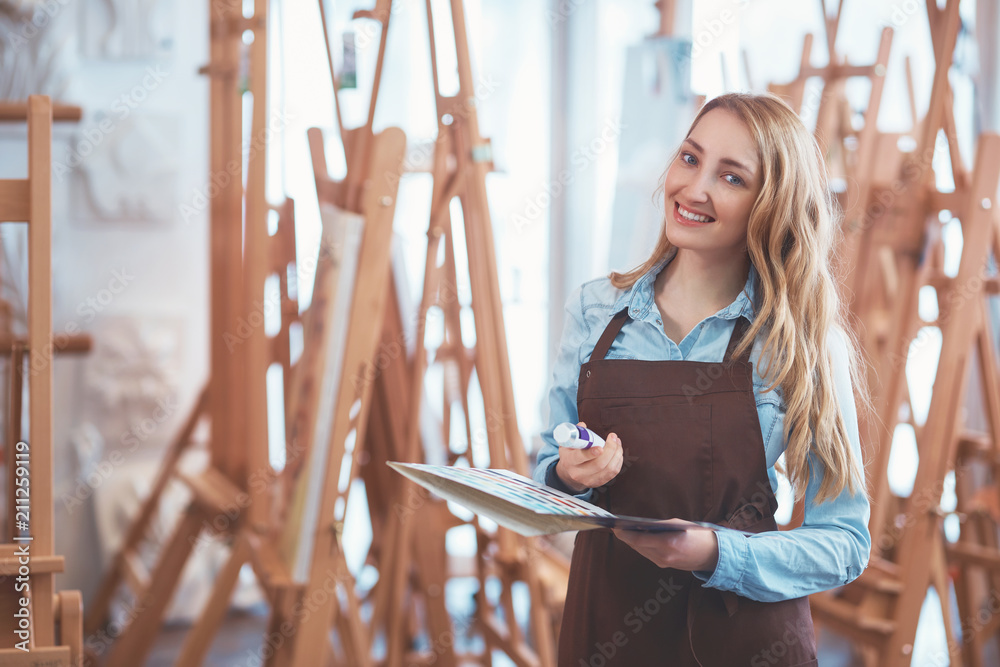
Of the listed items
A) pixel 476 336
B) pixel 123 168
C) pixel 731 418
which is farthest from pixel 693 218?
pixel 123 168

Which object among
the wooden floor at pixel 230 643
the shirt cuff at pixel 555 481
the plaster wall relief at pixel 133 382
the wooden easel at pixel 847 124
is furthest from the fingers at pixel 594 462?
the plaster wall relief at pixel 133 382

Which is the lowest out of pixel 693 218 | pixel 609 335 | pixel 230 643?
pixel 230 643

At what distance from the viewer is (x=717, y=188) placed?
1146mm

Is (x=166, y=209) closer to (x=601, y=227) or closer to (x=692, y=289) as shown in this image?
(x=601, y=227)

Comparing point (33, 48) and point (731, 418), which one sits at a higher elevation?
point (33, 48)

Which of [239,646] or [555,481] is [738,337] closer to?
[555,481]

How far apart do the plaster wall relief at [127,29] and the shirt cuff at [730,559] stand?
3.24m

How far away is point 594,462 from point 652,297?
0.89 ft

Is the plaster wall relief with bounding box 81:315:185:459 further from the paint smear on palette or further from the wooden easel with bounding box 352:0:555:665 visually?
the paint smear on palette

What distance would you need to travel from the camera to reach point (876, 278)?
10.1 ft

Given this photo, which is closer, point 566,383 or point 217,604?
point 566,383

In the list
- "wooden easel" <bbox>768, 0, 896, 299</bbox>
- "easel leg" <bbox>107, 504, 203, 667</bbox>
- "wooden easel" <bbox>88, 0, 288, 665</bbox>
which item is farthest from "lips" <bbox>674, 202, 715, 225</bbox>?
"easel leg" <bbox>107, 504, 203, 667</bbox>

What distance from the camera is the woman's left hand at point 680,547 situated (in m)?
1.02

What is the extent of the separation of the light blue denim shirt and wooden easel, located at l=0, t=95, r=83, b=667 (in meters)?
0.72
